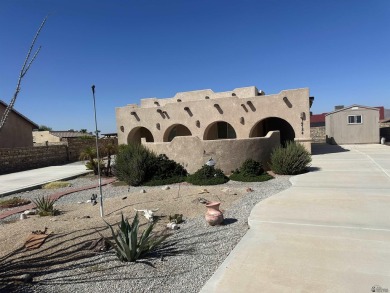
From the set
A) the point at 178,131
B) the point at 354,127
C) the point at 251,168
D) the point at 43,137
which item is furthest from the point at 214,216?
the point at 43,137

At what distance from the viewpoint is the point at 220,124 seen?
26.7 meters

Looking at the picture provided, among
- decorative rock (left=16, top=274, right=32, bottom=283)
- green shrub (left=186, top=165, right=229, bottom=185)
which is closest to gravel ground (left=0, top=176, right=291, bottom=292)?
decorative rock (left=16, top=274, right=32, bottom=283)

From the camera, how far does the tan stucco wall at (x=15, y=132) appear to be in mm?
26375

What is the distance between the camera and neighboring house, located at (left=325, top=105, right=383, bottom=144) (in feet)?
102

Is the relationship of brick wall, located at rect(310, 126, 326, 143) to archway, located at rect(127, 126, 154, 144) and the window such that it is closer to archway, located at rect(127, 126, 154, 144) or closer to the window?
the window

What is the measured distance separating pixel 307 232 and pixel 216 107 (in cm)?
1804

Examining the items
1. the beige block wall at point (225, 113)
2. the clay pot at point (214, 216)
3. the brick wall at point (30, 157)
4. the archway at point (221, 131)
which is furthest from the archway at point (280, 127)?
the clay pot at point (214, 216)

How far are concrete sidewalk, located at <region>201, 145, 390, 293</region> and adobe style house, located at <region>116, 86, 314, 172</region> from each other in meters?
5.25

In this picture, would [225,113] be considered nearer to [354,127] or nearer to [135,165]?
[135,165]

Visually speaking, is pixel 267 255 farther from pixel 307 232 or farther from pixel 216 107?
pixel 216 107

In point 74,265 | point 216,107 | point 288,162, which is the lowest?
point 74,265

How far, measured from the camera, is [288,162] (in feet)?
44.1

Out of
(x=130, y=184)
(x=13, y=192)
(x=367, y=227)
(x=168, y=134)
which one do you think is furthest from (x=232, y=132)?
(x=367, y=227)

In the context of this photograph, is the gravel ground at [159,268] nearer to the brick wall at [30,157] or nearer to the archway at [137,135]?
the brick wall at [30,157]
